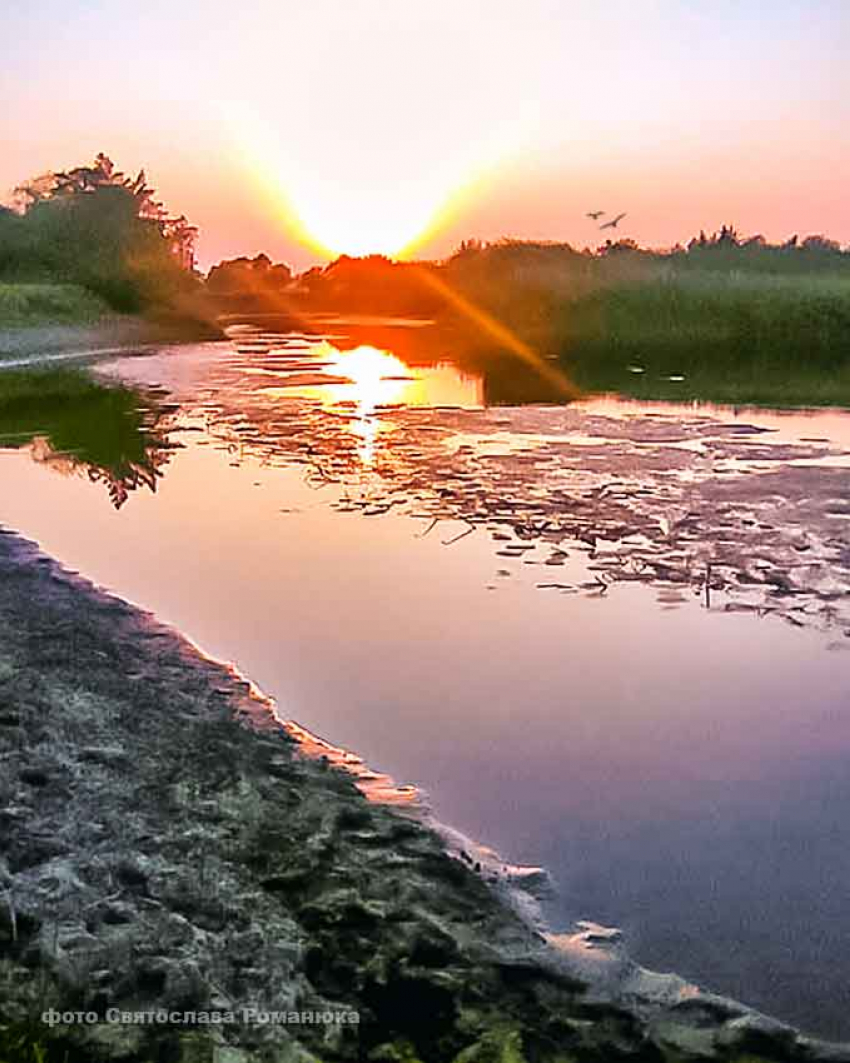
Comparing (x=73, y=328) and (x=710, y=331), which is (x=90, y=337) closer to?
(x=73, y=328)

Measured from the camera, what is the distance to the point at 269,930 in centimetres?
Result: 438

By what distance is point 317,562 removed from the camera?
10164 millimetres

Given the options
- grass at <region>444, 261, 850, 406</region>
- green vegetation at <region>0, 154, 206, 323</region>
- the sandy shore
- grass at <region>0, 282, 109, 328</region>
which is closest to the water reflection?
the sandy shore

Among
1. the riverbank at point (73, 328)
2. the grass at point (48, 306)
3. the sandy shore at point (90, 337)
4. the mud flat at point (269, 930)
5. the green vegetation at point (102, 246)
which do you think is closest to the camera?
the mud flat at point (269, 930)

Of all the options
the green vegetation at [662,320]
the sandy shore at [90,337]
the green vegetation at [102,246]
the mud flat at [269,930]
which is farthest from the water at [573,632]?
the green vegetation at [102,246]

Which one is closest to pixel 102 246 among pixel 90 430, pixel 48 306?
pixel 48 306

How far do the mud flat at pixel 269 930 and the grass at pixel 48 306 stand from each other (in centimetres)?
3717

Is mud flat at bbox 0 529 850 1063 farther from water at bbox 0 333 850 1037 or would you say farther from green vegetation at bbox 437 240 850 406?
green vegetation at bbox 437 240 850 406

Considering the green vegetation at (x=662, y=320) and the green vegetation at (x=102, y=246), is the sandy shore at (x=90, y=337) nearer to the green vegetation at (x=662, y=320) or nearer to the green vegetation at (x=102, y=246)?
the green vegetation at (x=102, y=246)

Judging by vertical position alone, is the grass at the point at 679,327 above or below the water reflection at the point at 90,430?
above

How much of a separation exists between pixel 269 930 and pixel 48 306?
46.5 m

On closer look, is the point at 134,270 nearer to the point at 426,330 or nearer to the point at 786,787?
the point at 426,330

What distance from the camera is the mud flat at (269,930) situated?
12.6ft

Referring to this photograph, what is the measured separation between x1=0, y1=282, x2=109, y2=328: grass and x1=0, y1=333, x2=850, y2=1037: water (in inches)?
1097
